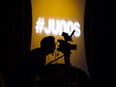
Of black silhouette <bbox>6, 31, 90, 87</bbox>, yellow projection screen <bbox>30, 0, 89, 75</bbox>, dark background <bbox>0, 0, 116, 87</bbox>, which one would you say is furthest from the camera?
yellow projection screen <bbox>30, 0, 89, 75</bbox>

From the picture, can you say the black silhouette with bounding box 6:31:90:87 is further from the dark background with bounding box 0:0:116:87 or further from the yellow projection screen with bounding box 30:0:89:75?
the yellow projection screen with bounding box 30:0:89:75

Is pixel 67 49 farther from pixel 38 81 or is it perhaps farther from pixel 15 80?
pixel 15 80

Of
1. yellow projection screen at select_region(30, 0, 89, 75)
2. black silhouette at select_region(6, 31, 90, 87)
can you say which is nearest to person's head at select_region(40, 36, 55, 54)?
black silhouette at select_region(6, 31, 90, 87)

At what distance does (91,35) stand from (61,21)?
14.8 inches

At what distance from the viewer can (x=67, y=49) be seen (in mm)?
1729

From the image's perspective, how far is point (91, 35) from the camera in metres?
2.49

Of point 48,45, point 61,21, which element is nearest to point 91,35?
point 61,21

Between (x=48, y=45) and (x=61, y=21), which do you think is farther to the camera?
(x=61, y=21)

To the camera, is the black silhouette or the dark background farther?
the dark background

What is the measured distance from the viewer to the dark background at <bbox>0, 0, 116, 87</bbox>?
2.28 metres

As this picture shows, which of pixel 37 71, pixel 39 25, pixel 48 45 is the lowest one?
pixel 37 71

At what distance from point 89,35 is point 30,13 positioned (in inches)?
27.5

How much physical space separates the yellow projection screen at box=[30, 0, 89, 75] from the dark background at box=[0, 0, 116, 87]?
7 centimetres

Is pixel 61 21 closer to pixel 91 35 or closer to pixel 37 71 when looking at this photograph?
pixel 91 35
